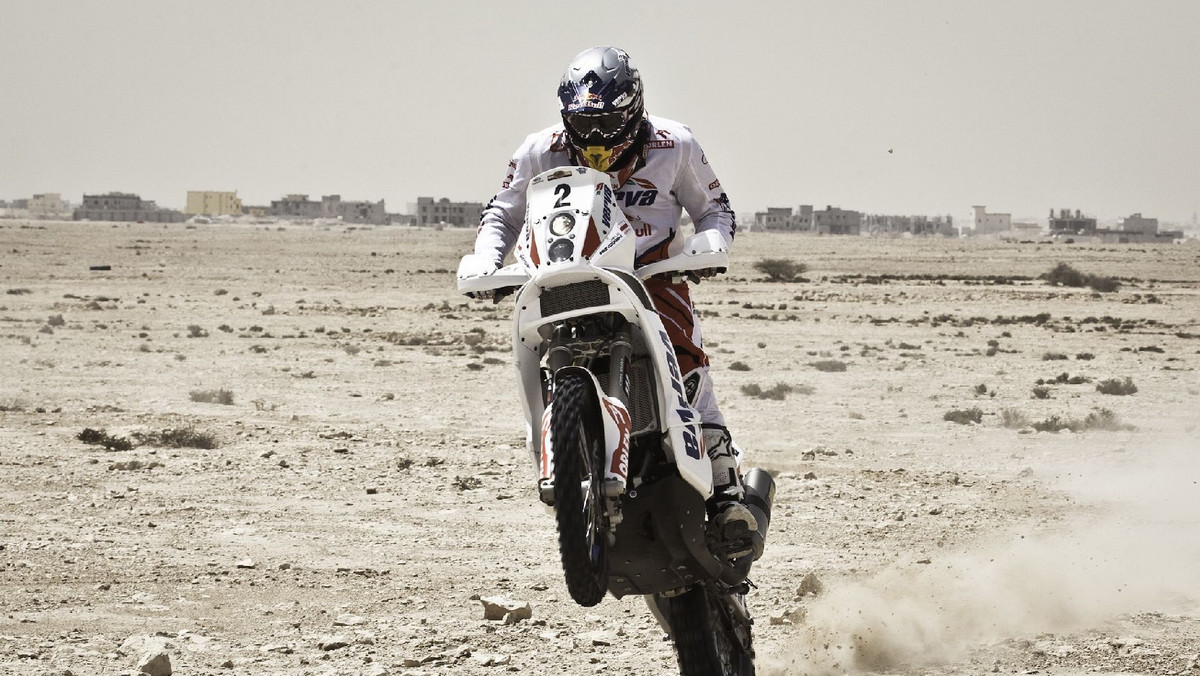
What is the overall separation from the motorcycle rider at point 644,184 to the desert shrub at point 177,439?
7742 millimetres

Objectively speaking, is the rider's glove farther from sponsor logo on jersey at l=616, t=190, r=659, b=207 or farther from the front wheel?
the front wheel

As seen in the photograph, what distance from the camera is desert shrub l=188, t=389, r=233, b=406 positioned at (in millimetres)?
16969

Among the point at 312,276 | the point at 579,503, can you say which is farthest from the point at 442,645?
the point at 312,276

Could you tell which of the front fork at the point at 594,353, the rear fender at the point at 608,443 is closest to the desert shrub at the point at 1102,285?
the front fork at the point at 594,353

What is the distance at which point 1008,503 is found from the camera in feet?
35.0

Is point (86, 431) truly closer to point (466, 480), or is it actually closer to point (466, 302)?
point (466, 480)

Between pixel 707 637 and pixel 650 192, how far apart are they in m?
1.86

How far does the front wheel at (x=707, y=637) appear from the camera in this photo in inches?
218

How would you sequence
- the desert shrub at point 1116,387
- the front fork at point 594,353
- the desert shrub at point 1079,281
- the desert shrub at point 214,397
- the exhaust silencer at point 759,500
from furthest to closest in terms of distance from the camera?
the desert shrub at point 1079,281 < the desert shrub at point 1116,387 < the desert shrub at point 214,397 < the exhaust silencer at point 759,500 < the front fork at point 594,353

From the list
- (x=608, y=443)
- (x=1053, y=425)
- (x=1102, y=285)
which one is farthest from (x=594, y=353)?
(x=1102, y=285)

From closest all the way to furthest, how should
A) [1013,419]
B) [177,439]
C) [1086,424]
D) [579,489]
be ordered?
[579,489] < [177,439] < [1086,424] < [1013,419]

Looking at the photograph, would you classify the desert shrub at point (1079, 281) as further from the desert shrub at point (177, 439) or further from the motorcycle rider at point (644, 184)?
the motorcycle rider at point (644, 184)

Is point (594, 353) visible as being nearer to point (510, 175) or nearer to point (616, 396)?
point (616, 396)

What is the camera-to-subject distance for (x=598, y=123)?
18.3 ft
